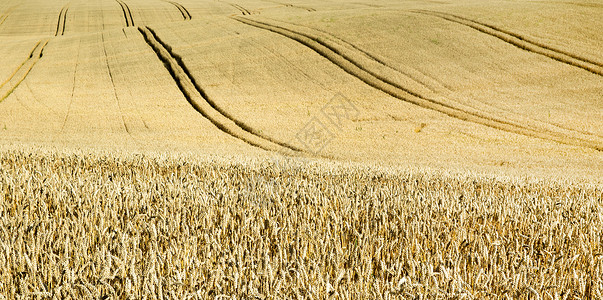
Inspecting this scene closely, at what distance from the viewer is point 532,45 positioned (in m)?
28.8

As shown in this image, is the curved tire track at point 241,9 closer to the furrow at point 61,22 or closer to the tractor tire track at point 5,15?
the furrow at point 61,22

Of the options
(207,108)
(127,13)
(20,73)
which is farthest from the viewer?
(127,13)

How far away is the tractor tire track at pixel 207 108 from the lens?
64.7ft

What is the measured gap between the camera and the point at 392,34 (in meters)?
32.3

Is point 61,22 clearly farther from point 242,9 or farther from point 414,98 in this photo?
point 414,98

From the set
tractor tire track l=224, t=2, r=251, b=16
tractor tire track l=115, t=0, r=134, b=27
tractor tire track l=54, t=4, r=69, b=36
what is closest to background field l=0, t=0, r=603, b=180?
tractor tire track l=54, t=4, r=69, b=36

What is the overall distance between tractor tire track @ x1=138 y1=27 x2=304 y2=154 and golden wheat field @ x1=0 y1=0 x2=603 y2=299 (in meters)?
0.14

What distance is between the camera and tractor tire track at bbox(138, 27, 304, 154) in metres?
19.7

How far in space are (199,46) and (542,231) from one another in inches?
1294

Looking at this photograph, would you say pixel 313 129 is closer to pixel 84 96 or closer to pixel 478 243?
pixel 84 96

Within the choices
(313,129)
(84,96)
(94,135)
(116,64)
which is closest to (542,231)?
(313,129)

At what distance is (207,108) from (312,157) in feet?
26.9

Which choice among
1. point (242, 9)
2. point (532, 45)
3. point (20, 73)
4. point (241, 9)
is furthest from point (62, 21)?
point (532, 45)

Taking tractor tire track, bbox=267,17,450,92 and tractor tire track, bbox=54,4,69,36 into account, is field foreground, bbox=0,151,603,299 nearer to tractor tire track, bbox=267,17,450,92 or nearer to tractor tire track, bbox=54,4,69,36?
tractor tire track, bbox=267,17,450,92
